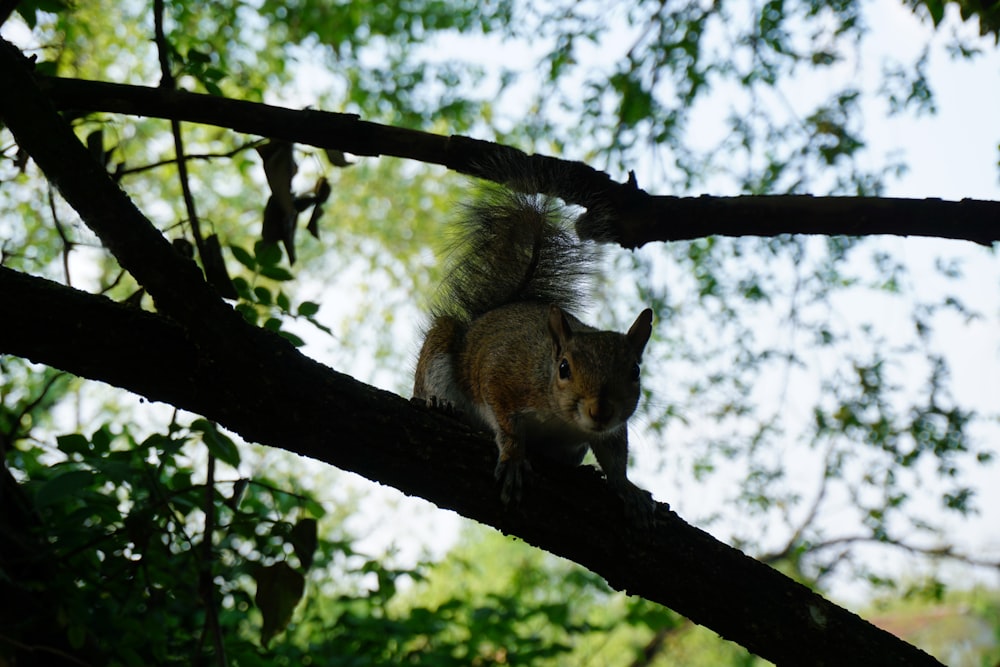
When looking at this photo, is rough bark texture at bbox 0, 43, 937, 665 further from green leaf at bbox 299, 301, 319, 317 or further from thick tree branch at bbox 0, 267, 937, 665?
green leaf at bbox 299, 301, 319, 317

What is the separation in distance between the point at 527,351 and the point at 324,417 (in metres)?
1.03

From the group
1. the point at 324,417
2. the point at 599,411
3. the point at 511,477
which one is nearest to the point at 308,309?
the point at 324,417

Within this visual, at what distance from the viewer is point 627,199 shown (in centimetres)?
234

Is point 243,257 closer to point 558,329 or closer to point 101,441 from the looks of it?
point 101,441

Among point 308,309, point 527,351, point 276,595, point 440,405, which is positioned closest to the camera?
point 276,595

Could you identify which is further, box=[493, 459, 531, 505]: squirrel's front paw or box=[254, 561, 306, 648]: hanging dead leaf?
box=[254, 561, 306, 648]: hanging dead leaf

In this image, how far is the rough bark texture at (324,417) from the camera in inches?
65.1

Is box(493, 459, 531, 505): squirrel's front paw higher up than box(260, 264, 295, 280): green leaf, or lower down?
lower down

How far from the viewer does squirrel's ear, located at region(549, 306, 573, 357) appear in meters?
2.55

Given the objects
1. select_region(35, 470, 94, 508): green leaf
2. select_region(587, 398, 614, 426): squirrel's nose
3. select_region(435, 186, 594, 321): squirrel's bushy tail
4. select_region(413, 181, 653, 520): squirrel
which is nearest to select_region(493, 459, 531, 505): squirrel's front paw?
select_region(413, 181, 653, 520): squirrel

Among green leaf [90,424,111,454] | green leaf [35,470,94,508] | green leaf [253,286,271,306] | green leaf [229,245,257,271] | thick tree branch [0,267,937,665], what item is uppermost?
green leaf [229,245,257,271]

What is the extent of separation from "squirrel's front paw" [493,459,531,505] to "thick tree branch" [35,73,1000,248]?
70 centimetres

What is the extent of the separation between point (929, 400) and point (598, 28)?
238cm

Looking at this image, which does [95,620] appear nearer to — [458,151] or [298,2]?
[458,151]
